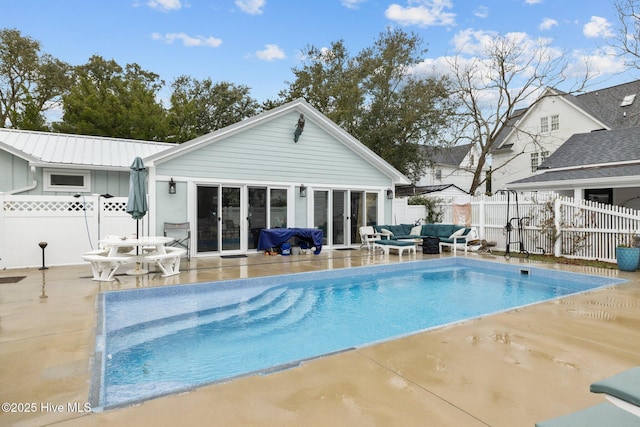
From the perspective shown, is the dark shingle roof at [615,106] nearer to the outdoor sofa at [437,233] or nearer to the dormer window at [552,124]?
the dormer window at [552,124]

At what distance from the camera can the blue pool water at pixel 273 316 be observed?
3748 mm

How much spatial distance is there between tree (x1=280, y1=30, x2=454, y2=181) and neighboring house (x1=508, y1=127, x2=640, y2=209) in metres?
7.49

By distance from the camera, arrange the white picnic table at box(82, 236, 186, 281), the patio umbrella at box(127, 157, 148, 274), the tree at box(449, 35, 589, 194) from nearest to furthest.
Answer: the white picnic table at box(82, 236, 186, 281) → the patio umbrella at box(127, 157, 148, 274) → the tree at box(449, 35, 589, 194)

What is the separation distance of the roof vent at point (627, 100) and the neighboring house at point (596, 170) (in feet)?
22.1

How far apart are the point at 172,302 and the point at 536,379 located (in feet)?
17.1

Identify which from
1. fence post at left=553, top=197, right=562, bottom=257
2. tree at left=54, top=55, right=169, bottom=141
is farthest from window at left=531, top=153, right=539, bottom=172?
tree at left=54, top=55, right=169, bottom=141

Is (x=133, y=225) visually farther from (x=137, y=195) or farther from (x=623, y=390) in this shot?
(x=623, y=390)

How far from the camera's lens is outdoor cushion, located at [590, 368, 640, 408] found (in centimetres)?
161

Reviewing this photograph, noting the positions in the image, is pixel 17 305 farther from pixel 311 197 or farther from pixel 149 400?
pixel 311 197

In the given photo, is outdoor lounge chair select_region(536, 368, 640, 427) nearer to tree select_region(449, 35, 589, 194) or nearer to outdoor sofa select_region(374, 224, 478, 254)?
outdoor sofa select_region(374, 224, 478, 254)

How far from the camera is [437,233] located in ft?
40.5

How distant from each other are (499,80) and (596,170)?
30.9 ft

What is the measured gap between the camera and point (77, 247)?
28.7 feet

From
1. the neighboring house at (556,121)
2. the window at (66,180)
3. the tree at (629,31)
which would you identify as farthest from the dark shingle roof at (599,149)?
the window at (66,180)
